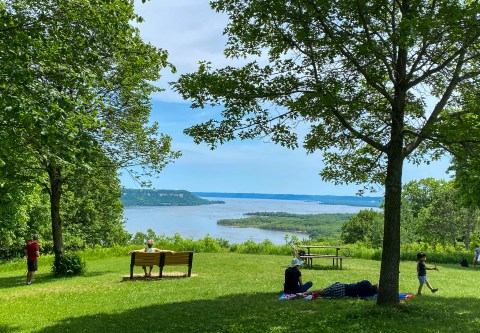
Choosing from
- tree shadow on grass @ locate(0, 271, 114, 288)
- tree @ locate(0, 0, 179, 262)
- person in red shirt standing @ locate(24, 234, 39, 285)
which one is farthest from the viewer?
tree shadow on grass @ locate(0, 271, 114, 288)

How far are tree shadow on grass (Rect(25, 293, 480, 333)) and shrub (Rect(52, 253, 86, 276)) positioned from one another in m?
7.58

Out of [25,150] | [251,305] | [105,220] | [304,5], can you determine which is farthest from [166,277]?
[105,220]

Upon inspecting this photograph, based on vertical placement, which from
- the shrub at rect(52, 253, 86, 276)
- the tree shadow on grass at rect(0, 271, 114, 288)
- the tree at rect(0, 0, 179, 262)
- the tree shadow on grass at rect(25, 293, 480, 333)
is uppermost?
the tree at rect(0, 0, 179, 262)

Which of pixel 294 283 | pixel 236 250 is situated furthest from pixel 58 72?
pixel 236 250

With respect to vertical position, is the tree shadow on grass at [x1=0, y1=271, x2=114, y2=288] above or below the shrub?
below

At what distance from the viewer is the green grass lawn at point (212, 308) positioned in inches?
292

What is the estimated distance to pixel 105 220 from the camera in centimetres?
4653

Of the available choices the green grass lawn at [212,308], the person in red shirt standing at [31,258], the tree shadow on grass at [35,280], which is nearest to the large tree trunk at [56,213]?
the tree shadow on grass at [35,280]

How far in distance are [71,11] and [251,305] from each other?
22.8ft

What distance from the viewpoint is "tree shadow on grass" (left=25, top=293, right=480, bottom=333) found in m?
7.18

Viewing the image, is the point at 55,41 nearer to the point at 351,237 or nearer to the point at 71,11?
the point at 71,11

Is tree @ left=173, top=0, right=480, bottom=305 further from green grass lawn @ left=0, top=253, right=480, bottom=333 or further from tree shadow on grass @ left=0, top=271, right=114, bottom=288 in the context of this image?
tree shadow on grass @ left=0, top=271, right=114, bottom=288

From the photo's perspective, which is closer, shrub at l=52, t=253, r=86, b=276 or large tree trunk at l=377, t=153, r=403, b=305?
large tree trunk at l=377, t=153, r=403, b=305

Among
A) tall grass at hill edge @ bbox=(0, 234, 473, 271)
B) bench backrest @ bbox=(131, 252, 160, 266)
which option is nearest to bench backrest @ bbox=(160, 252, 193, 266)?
bench backrest @ bbox=(131, 252, 160, 266)
